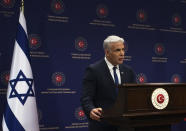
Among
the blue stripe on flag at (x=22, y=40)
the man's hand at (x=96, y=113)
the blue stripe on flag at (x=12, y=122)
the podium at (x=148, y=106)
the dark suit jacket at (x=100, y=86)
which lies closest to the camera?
the podium at (x=148, y=106)

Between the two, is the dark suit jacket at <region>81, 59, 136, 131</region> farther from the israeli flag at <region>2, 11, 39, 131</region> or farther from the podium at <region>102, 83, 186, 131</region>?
the israeli flag at <region>2, 11, 39, 131</region>

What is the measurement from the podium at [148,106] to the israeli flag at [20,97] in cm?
132

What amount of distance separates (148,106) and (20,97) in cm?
163

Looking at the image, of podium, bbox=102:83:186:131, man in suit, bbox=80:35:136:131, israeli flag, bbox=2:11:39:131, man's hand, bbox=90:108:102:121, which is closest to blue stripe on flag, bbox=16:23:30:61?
israeli flag, bbox=2:11:39:131

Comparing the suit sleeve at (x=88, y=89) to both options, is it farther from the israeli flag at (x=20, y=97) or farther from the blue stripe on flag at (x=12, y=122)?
the blue stripe on flag at (x=12, y=122)

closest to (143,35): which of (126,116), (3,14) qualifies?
(3,14)

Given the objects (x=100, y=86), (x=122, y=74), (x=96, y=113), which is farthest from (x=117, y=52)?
(x=96, y=113)

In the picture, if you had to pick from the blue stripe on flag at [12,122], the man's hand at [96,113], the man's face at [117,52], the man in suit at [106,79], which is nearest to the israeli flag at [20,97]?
the blue stripe on flag at [12,122]

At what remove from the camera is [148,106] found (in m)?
2.48

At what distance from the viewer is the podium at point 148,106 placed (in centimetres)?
242

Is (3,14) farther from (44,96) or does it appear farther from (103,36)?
(103,36)

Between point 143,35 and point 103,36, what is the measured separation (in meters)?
0.75

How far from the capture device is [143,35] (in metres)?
5.36

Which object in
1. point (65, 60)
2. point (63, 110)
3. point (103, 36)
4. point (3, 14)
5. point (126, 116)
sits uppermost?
point (3, 14)
